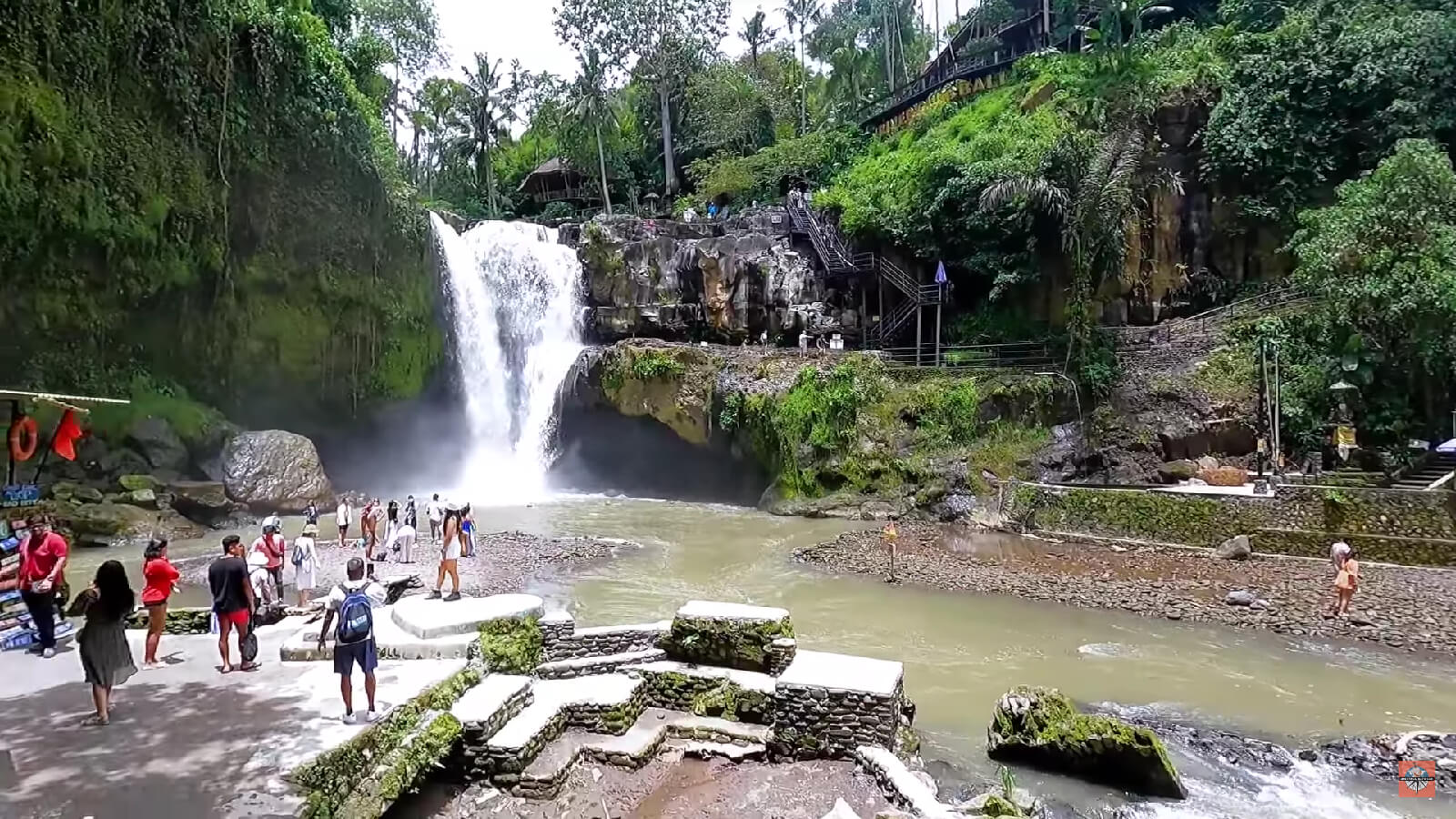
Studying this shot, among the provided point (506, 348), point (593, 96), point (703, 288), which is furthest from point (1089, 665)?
point (593, 96)

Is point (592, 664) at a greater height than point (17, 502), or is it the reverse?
point (17, 502)

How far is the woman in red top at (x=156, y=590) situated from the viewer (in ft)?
24.7

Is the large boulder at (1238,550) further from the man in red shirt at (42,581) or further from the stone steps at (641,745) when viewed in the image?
the man in red shirt at (42,581)

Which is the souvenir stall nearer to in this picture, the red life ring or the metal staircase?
the red life ring

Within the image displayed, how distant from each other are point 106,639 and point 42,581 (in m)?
2.29

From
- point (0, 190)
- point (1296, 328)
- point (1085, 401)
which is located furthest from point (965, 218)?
point (0, 190)

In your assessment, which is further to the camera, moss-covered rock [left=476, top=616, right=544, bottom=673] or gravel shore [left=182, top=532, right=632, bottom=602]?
gravel shore [left=182, top=532, right=632, bottom=602]

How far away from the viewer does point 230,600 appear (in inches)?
293

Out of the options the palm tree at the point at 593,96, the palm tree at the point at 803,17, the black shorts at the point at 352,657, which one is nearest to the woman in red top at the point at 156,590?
the black shorts at the point at 352,657

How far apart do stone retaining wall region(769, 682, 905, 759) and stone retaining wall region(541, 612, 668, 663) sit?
2.11 meters

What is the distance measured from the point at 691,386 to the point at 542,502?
6234mm

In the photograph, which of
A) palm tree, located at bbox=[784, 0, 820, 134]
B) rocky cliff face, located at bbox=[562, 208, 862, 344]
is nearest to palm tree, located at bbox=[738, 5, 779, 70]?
palm tree, located at bbox=[784, 0, 820, 134]

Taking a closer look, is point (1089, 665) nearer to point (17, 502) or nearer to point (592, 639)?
point (592, 639)

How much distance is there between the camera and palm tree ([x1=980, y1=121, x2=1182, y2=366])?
22359 millimetres
